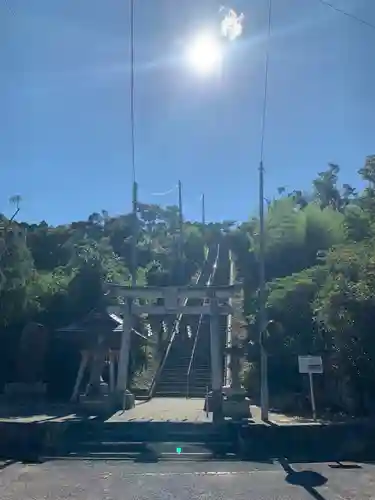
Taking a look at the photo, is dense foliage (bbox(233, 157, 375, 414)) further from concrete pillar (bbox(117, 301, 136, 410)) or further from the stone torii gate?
concrete pillar (bbox(117, 301, 136, 410))

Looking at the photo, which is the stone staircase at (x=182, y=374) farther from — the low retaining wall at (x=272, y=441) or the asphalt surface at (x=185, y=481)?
the asphalt surface at (x=185, y=481)

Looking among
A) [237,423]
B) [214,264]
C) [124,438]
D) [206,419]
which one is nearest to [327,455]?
[237,423]

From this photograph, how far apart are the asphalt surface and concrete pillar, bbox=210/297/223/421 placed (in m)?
4.19

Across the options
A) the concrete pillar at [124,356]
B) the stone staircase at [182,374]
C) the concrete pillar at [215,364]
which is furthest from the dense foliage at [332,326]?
the concrete pillar at [124,356]

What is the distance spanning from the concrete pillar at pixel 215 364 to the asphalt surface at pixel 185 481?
13.7 feet

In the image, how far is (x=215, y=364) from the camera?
15.7 meters

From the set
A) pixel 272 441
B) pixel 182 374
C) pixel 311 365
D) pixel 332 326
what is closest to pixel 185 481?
pixel 272 441

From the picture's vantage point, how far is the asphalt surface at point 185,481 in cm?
804

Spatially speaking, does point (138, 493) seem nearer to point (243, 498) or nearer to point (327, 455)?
point (243, 498)

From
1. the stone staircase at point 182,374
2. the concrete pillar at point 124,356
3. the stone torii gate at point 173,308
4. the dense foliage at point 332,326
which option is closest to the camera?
the dense foliage at point 332,326

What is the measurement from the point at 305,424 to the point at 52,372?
1216cm

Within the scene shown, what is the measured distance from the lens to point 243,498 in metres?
7.86

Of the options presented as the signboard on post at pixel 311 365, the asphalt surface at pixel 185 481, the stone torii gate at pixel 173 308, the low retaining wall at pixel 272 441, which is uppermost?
the stone torii gate at pixel 173 308

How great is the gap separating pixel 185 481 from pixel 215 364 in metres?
6.77
